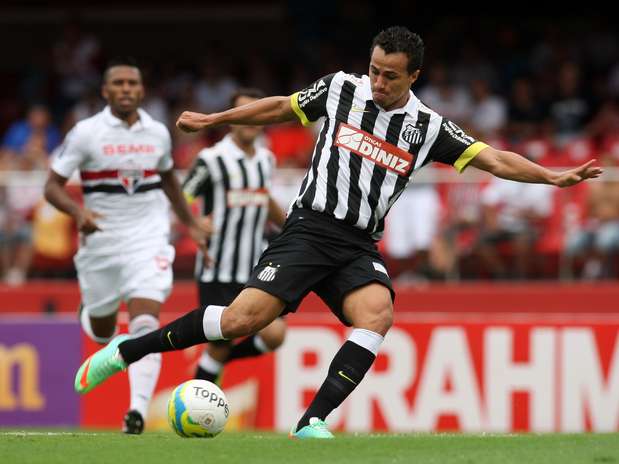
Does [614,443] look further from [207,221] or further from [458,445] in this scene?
[207,221]

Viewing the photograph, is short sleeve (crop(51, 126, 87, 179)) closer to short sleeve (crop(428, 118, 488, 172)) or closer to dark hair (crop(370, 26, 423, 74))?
dark hair (crop(370, 26, 423, 74))

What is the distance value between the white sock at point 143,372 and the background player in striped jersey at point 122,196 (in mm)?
24

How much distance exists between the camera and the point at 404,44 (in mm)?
7070

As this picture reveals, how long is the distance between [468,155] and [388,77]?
64cm

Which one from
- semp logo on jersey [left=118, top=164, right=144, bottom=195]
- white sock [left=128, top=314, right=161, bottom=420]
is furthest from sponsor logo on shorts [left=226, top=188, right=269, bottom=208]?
white sock [left=128, top=314, right=161, bottom=420]

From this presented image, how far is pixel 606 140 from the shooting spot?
14.6 metres

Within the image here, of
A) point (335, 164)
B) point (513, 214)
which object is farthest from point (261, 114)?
point (513, 214)

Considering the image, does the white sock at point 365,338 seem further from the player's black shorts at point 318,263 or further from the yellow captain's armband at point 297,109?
the yellow captain's armband at point 297,109

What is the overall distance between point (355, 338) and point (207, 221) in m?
3.49

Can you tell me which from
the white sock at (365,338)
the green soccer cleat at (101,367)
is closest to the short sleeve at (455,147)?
the white sock at (365,338)

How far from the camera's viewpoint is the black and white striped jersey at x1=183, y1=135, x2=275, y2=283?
34.1ft

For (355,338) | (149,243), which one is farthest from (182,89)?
(355,338)

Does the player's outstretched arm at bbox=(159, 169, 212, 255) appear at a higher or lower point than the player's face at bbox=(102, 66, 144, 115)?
lower

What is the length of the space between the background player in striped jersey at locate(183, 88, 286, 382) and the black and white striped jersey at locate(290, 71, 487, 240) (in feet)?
10.2
